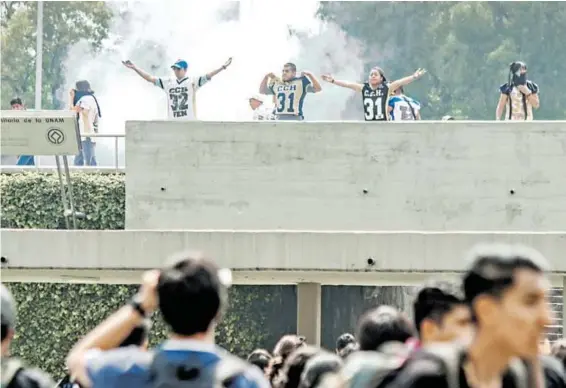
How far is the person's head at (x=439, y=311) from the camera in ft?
16.5

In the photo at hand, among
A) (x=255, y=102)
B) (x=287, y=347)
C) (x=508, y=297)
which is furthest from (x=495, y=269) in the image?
(x=255, y=102)

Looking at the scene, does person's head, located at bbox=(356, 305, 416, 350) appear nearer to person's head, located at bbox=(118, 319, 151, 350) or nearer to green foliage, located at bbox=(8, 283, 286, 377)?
person's head, located at bbox=(118, 319, 151, 350)

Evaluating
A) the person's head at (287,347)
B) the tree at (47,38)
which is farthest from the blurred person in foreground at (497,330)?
the tree at (47,38)

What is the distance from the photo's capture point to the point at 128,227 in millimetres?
16734

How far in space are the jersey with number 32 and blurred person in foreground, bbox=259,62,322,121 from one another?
0.84 metres

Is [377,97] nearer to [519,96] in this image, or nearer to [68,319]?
[519,96]

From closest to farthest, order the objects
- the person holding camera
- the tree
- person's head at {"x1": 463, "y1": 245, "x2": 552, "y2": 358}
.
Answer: person's head at {"x1": 463, "y1": 245, "x2": 552, "y2": 358} → the person holding camera → the tree

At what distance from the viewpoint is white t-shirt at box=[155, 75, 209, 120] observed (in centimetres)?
1856

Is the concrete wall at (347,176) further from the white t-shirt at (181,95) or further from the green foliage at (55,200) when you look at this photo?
A: the green foliage at (55,200)

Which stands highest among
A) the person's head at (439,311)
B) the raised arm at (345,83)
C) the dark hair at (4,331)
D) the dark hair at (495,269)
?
the raised arm at (345,83)

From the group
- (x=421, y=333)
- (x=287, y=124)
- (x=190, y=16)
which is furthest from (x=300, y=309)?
(x=190, y=16)

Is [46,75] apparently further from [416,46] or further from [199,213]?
[199,213]

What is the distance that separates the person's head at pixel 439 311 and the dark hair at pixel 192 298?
83 cm

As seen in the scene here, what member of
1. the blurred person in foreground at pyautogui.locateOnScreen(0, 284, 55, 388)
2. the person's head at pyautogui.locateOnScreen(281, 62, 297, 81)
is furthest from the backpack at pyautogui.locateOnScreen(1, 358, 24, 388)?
the person's head at pyautogui.locateOnScreen(281, 62, 297, 81)
